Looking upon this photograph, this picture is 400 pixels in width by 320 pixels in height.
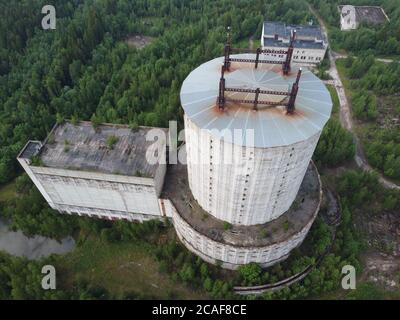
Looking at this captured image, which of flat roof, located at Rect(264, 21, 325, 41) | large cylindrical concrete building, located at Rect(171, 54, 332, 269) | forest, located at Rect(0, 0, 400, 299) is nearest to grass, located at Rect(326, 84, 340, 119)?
forest, located at Rect(0, 0, 400, 299)

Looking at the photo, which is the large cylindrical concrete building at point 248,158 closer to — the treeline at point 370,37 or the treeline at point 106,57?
the treeline at point 106,57

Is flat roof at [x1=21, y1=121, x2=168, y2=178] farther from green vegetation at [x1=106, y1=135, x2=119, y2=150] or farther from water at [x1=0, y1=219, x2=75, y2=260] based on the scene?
water at [x1=0, y1=219, x2=75, y2=260]

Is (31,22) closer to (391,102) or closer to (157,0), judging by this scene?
(157,0)

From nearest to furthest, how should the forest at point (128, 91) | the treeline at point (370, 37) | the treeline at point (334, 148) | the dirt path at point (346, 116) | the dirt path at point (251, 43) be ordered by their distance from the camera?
the forest at point (128, 91)
the treeline at point (334, 148)
the dirt path at point (346, 116)
the treeline at point (370, 37)
the dirt path at point (251, 43)

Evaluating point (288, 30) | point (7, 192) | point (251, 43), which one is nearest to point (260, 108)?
point (7, 192)

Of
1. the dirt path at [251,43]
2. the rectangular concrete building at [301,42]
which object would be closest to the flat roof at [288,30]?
the rectangular concrete building at [301,42]

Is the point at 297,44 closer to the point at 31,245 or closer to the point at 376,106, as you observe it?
the point at 376,106
